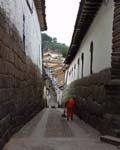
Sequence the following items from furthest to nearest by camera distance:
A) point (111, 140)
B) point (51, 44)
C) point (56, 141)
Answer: point (51, 44) < point (56, 141) < point (111, 140)

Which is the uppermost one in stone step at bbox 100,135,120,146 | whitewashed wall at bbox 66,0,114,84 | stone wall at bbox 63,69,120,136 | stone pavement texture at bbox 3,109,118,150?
whitewashed wall at bbox 66,0,114,84

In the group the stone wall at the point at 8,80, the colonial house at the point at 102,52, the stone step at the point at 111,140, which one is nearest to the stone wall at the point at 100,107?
the colonial house at the point at 102,52

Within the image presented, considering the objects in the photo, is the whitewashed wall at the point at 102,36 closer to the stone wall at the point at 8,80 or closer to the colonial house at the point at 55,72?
the stone wall at the point at 8,80

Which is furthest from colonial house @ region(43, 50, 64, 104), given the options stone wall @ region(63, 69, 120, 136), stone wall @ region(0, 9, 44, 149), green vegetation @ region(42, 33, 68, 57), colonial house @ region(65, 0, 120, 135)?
stone wall @ region(0, 9, 44, 149)

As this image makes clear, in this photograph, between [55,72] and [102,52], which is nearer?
[102,52]

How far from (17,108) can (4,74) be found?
3327 mm

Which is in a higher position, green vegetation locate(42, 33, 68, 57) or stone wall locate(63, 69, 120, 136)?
green vegetation locate(42, 33, 68, 57)

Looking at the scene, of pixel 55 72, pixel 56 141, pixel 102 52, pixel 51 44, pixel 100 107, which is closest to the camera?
pixel 56 141

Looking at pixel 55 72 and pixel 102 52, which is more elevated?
pixel 55 72

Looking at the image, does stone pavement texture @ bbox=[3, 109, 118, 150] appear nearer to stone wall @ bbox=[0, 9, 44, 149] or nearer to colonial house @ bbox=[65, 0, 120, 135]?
stone wall @ bbox=[0, 9, 44, 149]

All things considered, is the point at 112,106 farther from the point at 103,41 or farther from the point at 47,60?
the point at 47,60

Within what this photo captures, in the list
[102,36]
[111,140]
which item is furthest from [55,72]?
[111,140]

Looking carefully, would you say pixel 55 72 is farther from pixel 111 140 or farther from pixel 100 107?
pixel 111 140

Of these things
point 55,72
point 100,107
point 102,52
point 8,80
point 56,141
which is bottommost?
point 56,141
